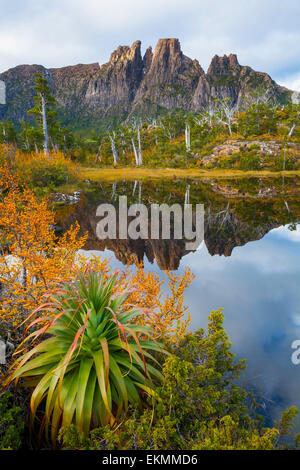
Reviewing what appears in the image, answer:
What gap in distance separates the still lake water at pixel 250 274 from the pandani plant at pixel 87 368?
2.83m

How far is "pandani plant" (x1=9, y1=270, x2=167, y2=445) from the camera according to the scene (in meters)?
2.48

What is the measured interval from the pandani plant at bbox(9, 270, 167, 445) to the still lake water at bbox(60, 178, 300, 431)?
2829mm

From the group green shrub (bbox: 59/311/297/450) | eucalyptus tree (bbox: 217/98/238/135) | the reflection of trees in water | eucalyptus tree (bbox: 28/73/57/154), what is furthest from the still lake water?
eucalyptus tree (bbox: 217/98/238/135)

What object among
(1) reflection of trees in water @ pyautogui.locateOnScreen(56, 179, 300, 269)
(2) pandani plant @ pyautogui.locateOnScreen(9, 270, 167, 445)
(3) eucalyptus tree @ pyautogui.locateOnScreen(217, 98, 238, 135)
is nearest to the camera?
(2) pandani plant @ pyautogui.locateOnScreen(9, 270, 167, 445)

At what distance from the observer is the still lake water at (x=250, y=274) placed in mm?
4929

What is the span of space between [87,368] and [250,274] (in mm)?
8016

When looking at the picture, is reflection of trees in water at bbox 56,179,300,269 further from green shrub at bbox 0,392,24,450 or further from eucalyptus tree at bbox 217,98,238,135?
eucalyptus tree at bbox 217,98,238,135

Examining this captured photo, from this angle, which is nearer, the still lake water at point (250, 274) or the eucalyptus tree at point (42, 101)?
the still lake water at point (250, 274)

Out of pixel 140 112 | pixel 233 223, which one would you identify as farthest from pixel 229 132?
pixel 140 112

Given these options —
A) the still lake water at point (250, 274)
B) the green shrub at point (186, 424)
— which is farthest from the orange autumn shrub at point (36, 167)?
the green shrub at point (186, 424)

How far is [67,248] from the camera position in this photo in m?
7.61

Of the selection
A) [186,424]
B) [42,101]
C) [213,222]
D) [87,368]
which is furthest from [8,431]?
[42,101]

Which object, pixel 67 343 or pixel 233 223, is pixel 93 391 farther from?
pixel 233 223

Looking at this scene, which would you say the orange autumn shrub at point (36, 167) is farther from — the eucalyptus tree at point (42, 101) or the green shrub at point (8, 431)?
the green shrub at point (8, 431)
